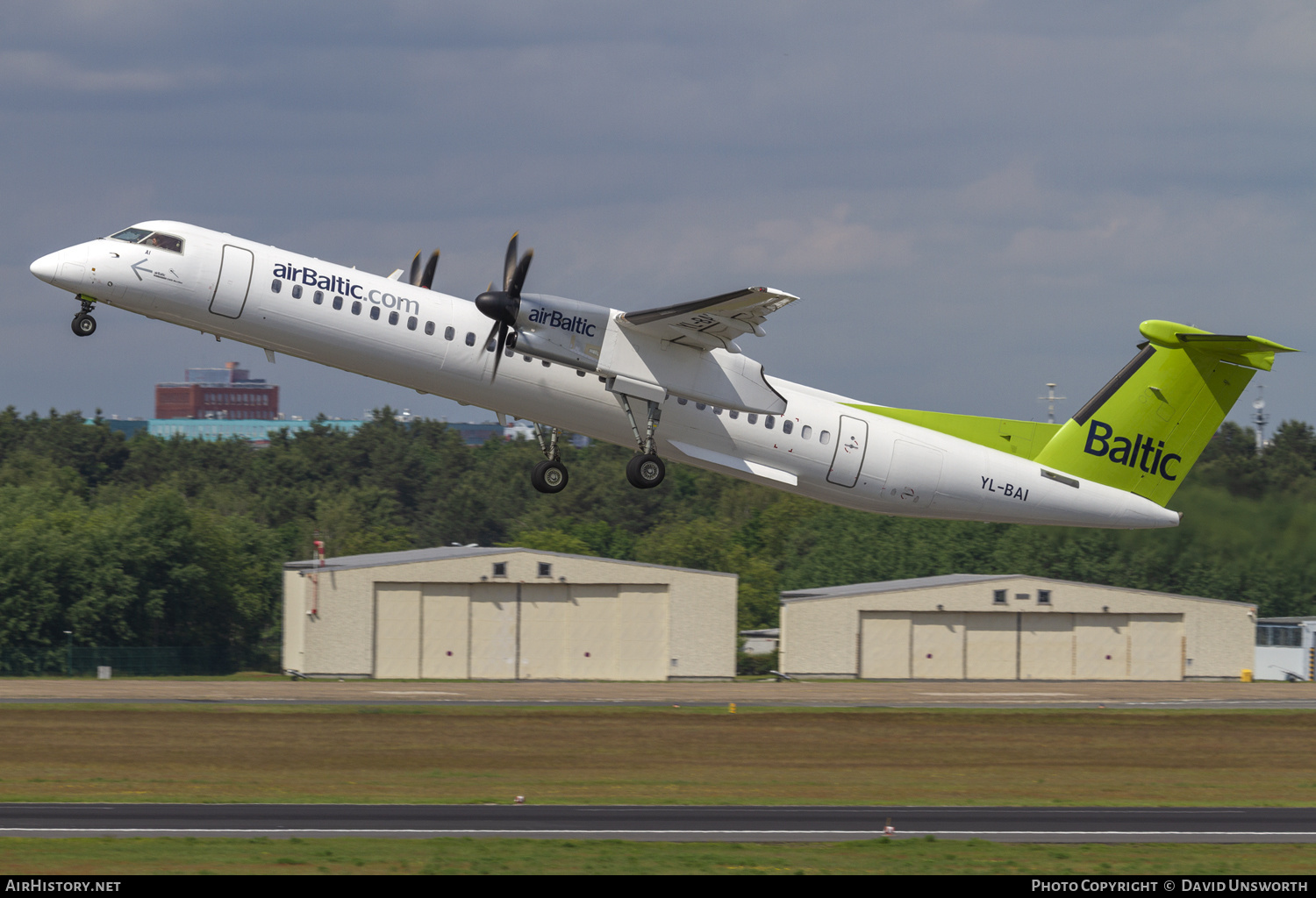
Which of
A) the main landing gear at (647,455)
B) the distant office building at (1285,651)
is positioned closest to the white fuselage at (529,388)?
the main landing gear at (647,455)

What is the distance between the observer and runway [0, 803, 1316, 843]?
26.9m

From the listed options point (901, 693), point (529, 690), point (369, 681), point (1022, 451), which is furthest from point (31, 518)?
point (1022, 451)

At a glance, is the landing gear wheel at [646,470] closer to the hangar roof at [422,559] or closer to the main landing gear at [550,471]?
the main landing gear at [550,471]

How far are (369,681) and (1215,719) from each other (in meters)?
33.1

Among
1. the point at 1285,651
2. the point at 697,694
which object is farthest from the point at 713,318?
the point at 1285,651

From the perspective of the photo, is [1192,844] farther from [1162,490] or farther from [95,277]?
[95,277]

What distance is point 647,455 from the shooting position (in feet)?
90.6

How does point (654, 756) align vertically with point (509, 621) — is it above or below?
below

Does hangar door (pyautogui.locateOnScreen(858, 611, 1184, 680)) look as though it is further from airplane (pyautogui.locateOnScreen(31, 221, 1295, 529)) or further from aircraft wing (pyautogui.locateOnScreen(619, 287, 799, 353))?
aircraft wing (pyautogui.locateOnScreen(619, 287, 799, 353))

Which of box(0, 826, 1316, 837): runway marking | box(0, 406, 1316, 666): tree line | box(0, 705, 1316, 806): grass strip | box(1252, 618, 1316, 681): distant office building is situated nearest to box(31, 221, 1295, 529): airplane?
box(0, 406, 1316, 666): tree line

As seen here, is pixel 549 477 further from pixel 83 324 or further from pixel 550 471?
pixel 83 324

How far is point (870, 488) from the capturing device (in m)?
28.8

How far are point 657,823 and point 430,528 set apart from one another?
283 feet

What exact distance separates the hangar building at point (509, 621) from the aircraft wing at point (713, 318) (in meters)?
37.4
